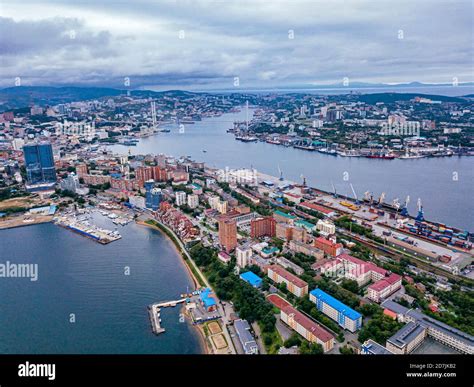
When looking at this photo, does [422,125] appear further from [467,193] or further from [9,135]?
[9,135]

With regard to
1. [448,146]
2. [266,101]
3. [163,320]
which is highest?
[266,101]

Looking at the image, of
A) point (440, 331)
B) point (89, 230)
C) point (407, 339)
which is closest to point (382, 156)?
point (89, 230)

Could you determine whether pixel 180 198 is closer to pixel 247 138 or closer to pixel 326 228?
pixel 326 228

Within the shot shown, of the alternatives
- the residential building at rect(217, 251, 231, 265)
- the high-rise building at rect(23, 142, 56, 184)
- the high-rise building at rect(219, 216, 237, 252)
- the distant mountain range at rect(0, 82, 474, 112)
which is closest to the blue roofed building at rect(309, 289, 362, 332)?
the residential building at rect(217, 251, 231, 265)

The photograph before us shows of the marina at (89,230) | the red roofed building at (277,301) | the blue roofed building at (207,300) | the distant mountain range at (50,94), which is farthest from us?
the distant mountain range at (50,94)

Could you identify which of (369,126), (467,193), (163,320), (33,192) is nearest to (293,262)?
(163,320)

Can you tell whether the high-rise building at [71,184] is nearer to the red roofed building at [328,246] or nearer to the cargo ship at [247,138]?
the red roofed building at [328,246]

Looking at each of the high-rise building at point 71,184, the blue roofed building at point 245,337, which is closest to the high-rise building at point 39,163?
the high-rise building at point 71,184
